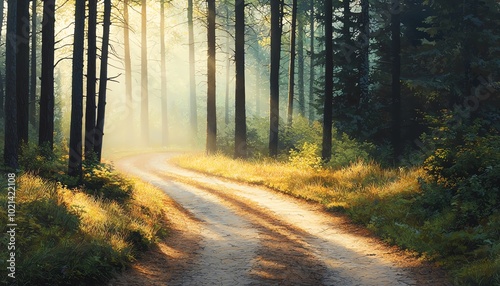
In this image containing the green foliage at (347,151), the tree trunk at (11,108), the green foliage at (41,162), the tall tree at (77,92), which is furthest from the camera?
the green foliage at (347,151)

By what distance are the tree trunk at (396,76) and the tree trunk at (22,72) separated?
50.7ft

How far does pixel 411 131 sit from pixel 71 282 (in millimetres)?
19630

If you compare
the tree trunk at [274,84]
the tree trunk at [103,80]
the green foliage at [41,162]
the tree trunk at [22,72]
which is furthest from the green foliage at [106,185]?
the tree trunk at [274,84]

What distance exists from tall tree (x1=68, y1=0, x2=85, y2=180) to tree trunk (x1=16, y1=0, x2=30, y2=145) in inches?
154

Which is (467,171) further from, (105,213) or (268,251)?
(105,213)

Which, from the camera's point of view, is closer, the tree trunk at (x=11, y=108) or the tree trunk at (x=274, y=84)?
the tree trunk at (x=11, y=108)

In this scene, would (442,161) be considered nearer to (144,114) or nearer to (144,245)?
(144,245)

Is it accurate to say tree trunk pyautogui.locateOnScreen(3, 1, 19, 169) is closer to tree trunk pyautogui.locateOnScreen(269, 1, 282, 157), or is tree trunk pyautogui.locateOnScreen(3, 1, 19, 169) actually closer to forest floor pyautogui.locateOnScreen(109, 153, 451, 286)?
forest floor pyautogui.locateOnScreen(109, 153, 451, 286)

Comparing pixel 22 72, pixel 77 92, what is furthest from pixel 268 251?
pixel 22 72

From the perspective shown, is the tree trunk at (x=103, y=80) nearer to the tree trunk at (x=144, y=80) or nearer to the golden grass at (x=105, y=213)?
the golden grass at (x=105, y=213)

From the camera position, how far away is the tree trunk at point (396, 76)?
20812mm

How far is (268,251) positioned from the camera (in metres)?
9.09

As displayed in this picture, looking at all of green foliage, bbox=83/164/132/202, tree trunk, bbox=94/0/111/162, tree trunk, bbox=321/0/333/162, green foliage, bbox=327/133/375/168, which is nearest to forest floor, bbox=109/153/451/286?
green foliage, bbox=83/164/132/202

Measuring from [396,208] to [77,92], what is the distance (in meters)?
9.26
